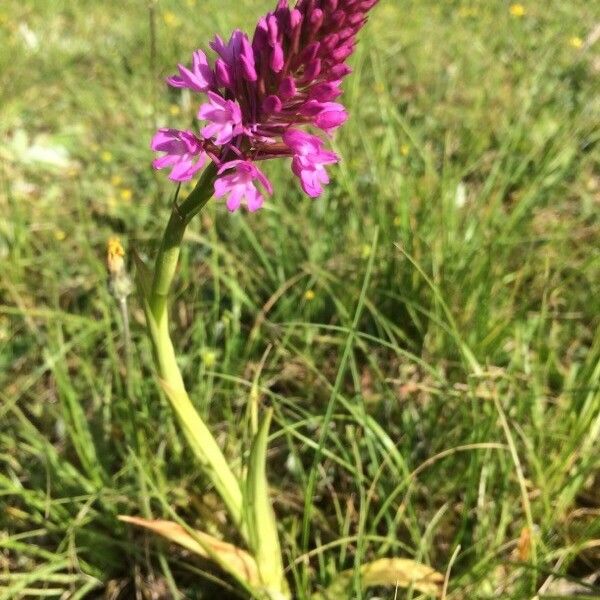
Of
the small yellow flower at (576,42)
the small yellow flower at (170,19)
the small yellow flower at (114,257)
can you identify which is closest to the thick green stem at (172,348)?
the small yellow flower at (114,257)

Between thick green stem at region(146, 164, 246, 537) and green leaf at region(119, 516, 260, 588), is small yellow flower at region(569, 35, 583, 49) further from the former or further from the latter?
green leaf at region(119, 516, 260, 588)

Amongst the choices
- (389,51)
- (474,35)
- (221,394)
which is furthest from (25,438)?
(474,35)

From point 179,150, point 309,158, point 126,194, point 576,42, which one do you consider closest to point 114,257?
point 179,150

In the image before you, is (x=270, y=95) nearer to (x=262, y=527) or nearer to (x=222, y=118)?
(x=222, y=118)

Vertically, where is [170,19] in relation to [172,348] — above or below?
above

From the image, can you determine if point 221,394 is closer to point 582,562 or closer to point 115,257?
point 115,257

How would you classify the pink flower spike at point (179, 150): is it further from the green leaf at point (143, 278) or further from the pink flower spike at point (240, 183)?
the green leaf at point (143, 278)

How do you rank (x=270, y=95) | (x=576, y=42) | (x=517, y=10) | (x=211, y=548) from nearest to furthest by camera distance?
1. (x=270, y=95)
2. (x=211, y=548)
3. (x=576, y=42)
4. (x=517, y=10)

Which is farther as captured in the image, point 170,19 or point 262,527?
point 170,19
